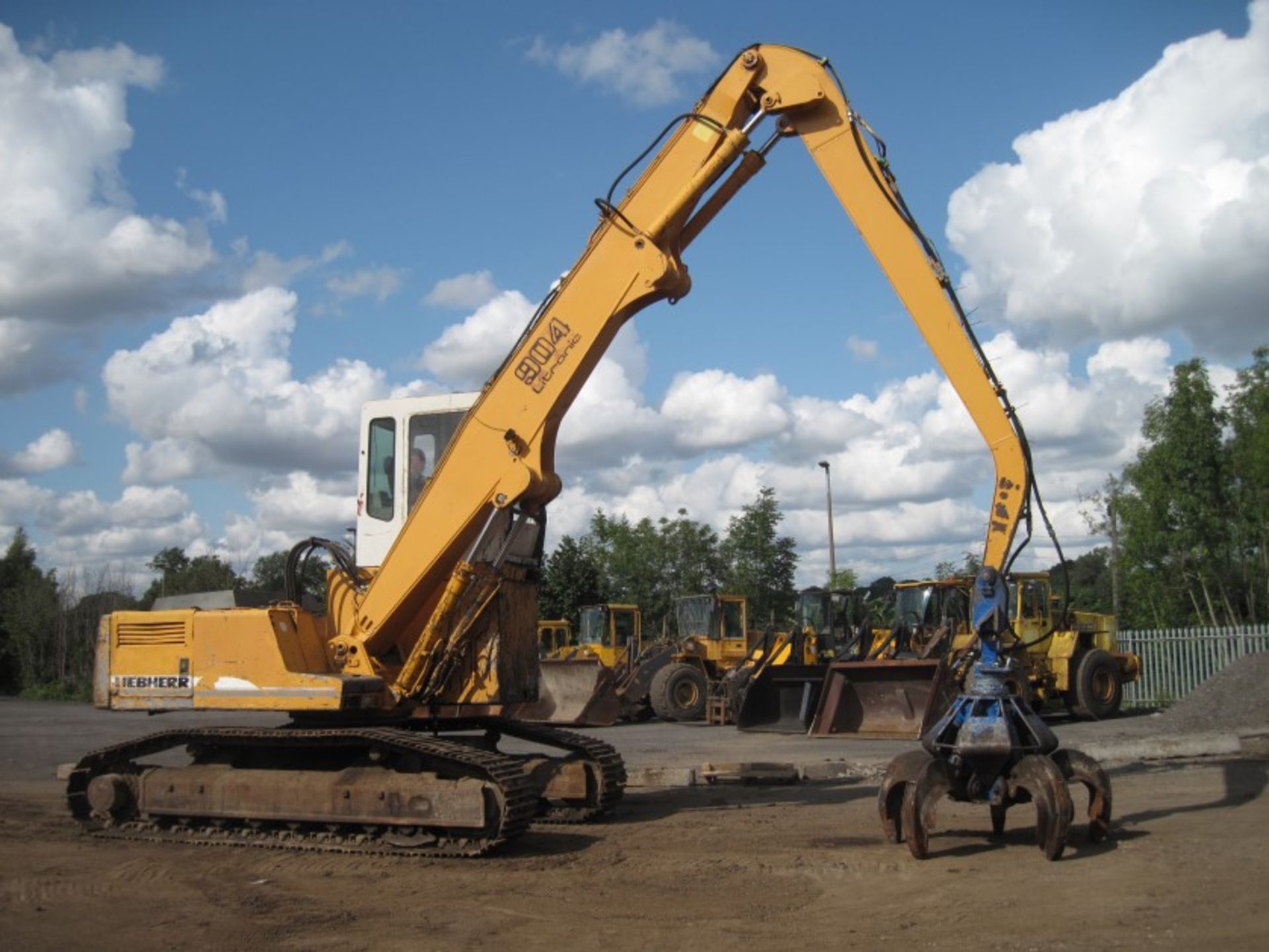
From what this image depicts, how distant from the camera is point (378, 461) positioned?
34.2 feet

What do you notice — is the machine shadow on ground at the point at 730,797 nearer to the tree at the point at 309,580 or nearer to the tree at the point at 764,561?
the tree at the point at 309,580

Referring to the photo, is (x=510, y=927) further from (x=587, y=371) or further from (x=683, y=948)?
(x=587, y=371)

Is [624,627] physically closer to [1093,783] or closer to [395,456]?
[395,456]

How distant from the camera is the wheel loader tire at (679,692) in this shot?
79.2 ft

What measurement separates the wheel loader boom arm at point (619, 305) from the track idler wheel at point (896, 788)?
285 cm

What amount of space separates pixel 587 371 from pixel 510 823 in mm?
3681

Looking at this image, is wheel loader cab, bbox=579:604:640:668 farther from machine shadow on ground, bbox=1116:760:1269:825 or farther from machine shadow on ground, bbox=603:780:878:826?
machine shadow on ground, bbox=1116:760:1269:825

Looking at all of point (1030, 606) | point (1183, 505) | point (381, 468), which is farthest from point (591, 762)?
point (1183, 505)

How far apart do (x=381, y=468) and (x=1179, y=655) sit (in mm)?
23582

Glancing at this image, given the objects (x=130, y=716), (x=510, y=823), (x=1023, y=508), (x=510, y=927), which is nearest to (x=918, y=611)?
(x=1023, y=508)

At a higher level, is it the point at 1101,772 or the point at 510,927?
the point at 1101,772

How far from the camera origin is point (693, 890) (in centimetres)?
763

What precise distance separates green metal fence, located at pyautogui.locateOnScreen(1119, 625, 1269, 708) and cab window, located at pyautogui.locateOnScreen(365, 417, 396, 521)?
21.4m

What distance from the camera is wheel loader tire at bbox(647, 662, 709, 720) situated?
79.2 feet
